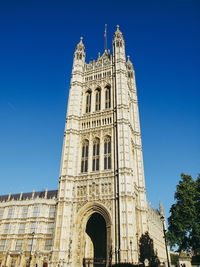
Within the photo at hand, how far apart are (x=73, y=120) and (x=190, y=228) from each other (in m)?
22.7

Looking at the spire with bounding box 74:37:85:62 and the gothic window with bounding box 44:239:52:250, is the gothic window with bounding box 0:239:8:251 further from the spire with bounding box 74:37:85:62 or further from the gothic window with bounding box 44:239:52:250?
the spire with bounding box 74:37:85:62

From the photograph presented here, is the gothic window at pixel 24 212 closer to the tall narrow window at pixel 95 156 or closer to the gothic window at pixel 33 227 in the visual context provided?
the gothic window at pixel 33 227

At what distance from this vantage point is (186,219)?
23.0 meters

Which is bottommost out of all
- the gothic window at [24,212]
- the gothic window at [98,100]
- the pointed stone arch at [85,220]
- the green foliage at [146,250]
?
the green foliage at [146,250]

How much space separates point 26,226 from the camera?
4084 centimetres

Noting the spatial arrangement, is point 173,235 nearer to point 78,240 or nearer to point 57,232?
point 78,240

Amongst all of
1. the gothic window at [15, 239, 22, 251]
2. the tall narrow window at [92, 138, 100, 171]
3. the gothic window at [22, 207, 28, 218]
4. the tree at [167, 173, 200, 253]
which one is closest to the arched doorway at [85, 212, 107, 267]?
the tall narrow window at [92, 138, 100, 171]

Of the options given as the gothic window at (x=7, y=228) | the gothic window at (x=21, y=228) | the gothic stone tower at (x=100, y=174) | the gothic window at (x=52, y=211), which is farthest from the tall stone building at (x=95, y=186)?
the gothic window at (x=21, y=228)

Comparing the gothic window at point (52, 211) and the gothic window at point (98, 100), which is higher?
the gothic window at point (98, 100)

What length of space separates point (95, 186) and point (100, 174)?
1765 mm

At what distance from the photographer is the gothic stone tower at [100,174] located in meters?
27.3

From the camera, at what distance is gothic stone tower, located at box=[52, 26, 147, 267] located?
27.3 m

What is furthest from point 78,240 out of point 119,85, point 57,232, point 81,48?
point 81,48

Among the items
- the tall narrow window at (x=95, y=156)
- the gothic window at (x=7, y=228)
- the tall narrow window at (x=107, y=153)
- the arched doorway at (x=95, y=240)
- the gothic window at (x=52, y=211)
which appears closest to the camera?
the arched doorway at (x=95, y=240)
